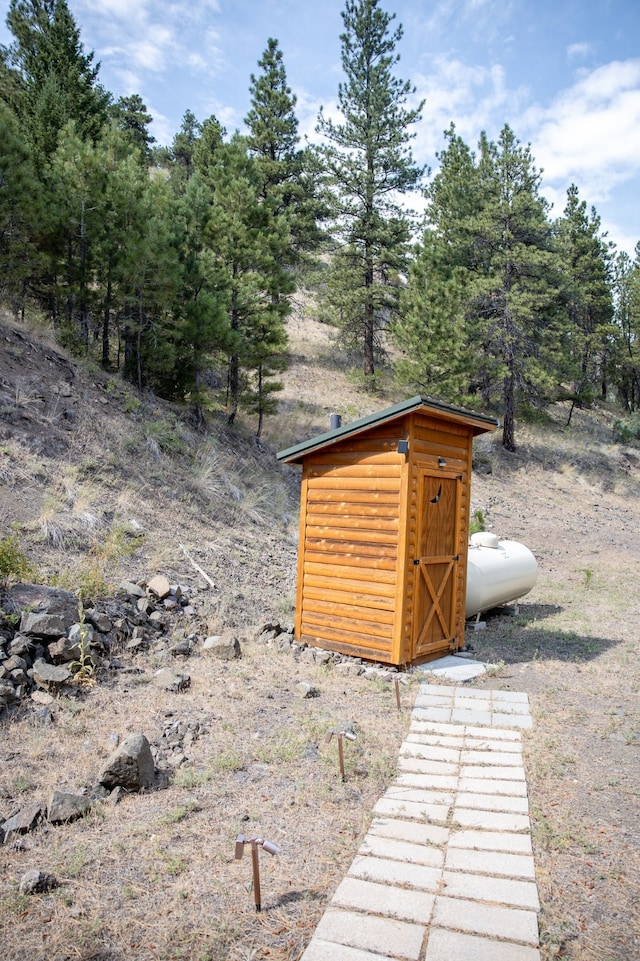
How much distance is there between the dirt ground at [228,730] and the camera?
316 cm

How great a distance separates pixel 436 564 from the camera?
7812mm

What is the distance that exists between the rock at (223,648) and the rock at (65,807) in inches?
118

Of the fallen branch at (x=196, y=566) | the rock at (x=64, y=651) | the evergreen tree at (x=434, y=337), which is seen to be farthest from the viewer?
the evergreen tree at (x=434, y=337)

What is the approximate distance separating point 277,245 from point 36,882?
15.2 metres

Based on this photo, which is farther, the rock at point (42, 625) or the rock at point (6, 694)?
the rock at point (42, 625)

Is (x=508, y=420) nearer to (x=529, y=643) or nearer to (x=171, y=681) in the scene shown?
(x=529, y=643)

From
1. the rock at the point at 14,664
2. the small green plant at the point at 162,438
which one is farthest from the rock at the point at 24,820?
the small green plant at the point at 162,438

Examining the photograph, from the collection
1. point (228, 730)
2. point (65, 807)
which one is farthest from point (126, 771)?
point (228, 730)

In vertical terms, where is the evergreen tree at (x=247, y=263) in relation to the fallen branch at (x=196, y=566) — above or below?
above

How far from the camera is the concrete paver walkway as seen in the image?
2.92 meters

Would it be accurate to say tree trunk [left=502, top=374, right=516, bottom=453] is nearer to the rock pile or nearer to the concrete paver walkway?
the rock pile

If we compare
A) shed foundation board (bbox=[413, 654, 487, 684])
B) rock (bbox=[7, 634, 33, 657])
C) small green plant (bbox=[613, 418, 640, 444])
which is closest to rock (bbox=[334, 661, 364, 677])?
shed foundation board (bbox=[413, 654, 487, 684])

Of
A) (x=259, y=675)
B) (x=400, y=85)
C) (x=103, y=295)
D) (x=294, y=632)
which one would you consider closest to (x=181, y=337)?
(x=103, y=295)

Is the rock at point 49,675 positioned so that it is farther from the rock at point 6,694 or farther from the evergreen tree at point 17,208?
the evergreen tree at point 17,208
